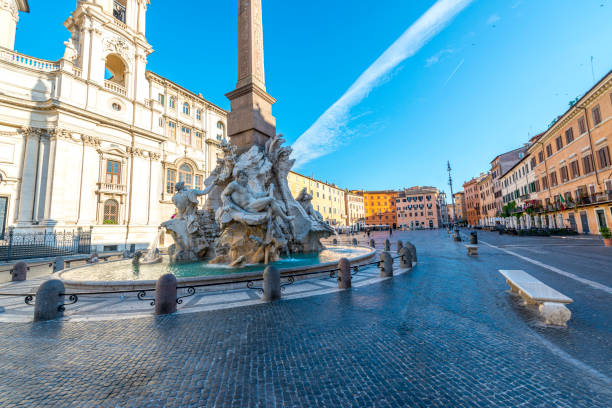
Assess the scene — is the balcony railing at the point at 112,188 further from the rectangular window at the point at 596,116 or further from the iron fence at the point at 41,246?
the rectangular window at the point at 596,116

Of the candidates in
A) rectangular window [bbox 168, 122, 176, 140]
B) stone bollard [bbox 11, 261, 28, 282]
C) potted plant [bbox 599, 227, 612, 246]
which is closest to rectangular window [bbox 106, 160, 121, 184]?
rectangular window [bbox 168, 122, 176, 140]

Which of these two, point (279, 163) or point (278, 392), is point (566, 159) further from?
point (278, 392)

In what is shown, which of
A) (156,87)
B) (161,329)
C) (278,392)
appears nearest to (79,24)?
(156,87)

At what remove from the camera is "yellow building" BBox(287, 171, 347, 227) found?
50.5m

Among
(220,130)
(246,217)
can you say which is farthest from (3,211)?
(246,217)

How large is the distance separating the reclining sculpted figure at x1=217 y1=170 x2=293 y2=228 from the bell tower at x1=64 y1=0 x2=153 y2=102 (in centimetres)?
2622

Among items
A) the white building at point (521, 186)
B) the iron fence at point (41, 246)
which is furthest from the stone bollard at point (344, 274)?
the white building at point (521, 186)

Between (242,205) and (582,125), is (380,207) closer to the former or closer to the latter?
(582,125)

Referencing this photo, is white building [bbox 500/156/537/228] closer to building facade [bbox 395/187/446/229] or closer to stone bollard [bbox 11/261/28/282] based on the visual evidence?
building facade [bbox 395/187/446/229]

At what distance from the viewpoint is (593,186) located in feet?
72.1

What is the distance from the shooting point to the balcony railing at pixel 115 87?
25.4 metres

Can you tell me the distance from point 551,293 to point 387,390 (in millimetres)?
3357

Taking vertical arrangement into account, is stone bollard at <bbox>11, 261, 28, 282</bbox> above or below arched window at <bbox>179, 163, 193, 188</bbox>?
below

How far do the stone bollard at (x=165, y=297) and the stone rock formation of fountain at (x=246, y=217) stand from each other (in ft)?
11.2
